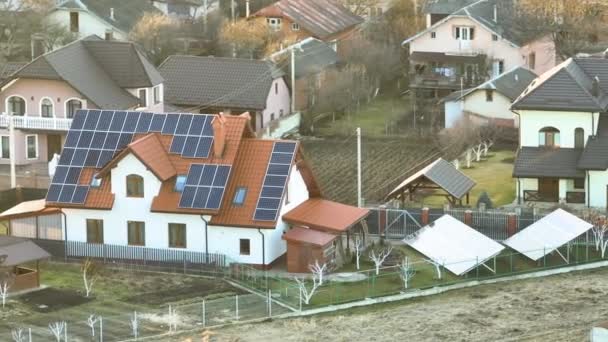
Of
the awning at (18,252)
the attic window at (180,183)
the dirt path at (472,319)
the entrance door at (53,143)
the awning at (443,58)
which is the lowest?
the dirt path at (472,319)

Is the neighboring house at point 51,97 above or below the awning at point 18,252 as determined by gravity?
above

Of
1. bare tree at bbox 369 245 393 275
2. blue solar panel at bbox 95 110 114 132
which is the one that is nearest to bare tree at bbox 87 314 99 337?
bare tree at bbox 369 245 393 275

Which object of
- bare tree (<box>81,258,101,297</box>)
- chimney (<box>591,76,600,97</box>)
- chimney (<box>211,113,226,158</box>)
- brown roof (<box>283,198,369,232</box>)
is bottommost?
bare tree (<box>81,258,101,297</box>)

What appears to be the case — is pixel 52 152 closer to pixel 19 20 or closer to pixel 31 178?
pixel 31 178

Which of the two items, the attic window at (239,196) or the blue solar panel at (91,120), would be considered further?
the blue solar panel at (91,120)

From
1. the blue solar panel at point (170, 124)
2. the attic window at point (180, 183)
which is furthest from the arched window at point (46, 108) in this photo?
the attic window at point (180, 183)

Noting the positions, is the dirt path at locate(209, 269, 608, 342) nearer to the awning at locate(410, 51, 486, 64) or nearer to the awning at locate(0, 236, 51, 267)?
the awning at locate(0, 236, 51, 267)

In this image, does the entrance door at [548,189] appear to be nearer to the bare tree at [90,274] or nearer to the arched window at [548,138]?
the arched window at [548,138]

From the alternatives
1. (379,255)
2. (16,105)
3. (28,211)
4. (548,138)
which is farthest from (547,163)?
(16,105)
